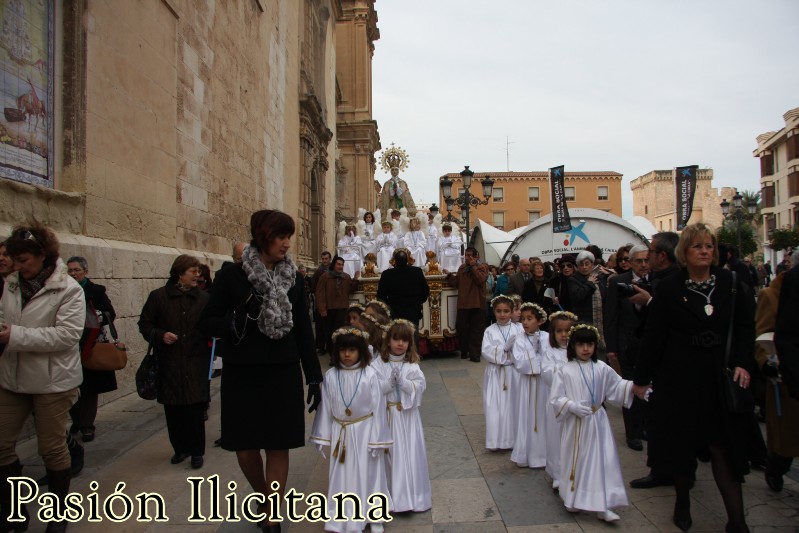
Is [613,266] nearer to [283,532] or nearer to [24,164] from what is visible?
[283,532]

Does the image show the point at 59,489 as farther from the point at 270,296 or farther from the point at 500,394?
the point at 500,394

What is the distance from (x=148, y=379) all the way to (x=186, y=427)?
58cm

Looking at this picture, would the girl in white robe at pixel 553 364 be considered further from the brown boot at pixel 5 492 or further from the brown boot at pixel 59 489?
the brown boot at pixel 5 492

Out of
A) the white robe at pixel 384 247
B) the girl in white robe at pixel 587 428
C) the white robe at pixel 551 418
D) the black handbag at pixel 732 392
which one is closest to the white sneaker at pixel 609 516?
the girl in white robe at pixel 587 428

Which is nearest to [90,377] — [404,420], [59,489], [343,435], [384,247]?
[59,489]

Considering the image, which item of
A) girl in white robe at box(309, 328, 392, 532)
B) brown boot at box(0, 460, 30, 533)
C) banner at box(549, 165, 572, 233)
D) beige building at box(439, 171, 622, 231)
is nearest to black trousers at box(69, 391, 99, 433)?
brown boot at box(0, 460, 30, 533)

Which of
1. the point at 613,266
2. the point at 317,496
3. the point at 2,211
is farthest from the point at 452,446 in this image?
the point at 2,211

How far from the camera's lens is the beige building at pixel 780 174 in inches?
1743

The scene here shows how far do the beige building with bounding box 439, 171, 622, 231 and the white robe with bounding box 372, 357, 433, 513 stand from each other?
56675 millimetres

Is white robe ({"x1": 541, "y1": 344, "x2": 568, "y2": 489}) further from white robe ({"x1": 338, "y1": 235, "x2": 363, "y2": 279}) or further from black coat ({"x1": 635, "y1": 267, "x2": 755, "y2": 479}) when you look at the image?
white robe ({"x1": 338, "y1": 235, "x2": 363, "y2": 279})

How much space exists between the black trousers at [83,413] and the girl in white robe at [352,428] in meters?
3.03

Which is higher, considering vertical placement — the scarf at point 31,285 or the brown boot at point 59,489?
the scarf at point 31,285

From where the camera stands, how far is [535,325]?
568 centimetres

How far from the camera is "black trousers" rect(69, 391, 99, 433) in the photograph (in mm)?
5922
